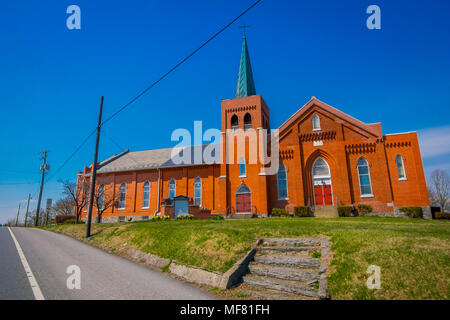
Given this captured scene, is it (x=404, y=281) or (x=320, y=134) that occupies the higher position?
(x=320, y=134)

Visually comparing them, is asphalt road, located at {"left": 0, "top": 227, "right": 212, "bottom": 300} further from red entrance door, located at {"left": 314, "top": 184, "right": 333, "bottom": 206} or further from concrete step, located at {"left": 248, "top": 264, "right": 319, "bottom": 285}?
red entrance door, located at {"left": 314, "top": 184, "right": 333, "bottom": 206}

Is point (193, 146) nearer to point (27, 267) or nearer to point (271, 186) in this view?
point (271, 186)

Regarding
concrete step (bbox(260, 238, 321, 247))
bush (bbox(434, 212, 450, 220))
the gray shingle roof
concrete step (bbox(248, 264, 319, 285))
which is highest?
the gray shingle roof

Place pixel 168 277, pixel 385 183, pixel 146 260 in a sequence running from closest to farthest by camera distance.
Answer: pixel 168 277
pixel 146 260
pixel 385 183

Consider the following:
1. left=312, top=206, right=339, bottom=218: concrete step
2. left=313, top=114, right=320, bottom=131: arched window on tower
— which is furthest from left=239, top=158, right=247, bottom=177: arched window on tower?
left=313, top=114, right=320, bottom=131: arched window on tower

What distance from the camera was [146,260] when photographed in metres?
10.7

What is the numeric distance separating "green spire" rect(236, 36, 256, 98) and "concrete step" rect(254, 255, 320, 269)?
87.6 ft

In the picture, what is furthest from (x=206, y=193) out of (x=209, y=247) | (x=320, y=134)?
(x=209, y=247)

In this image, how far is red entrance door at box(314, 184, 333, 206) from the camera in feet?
84.9

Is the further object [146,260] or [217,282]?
[146,260]

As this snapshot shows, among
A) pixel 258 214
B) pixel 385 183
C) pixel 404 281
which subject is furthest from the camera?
pixel 258 214
